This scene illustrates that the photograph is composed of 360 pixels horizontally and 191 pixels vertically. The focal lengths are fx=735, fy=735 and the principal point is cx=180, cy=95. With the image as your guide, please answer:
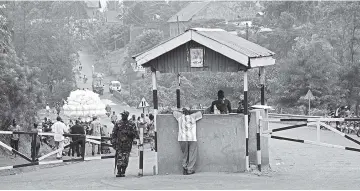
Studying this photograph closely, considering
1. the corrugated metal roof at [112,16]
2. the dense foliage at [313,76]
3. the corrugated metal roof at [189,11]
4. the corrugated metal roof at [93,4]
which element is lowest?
the dense foliage at [313,76]

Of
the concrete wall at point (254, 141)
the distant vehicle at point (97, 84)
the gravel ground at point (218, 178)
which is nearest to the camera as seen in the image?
the gravel ground at point (218, 178)

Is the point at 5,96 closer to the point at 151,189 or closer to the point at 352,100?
the point at 151,189

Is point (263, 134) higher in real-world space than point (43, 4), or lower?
lower

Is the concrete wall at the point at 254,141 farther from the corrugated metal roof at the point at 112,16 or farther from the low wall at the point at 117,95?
the corrugated metal roof at the point at 112,16

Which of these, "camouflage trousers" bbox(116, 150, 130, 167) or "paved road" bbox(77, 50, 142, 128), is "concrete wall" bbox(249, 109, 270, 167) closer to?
"camouflage trousers" bbox(116, 150, 130, 167)

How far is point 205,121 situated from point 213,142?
0.49 metres

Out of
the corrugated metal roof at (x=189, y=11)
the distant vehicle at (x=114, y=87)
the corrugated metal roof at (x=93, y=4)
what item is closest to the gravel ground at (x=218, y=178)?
the distant vehicle at (x=114, y=87)

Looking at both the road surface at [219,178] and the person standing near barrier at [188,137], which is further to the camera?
the person standing near barrier at [188,137]

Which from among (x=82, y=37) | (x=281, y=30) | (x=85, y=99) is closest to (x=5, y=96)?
(x=85, y=99)

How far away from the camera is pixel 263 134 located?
653 inches

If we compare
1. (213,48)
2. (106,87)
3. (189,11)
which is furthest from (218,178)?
(189,11)

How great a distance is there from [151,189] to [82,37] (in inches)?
3776

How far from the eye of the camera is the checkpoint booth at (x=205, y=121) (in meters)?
15.8

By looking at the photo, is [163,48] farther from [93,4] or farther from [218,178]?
[93,4]
